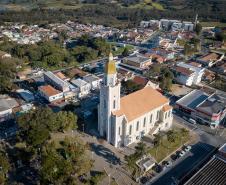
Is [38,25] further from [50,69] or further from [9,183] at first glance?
[9,183]

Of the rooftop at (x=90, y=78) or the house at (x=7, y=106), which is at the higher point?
the rooftop at (x=90, y=78)

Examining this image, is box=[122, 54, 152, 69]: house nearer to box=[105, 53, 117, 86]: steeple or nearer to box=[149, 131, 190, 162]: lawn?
box=[149, 131, 190, 162]: lawn

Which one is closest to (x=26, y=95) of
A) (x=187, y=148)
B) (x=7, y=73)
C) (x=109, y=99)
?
(x=7, y=73)

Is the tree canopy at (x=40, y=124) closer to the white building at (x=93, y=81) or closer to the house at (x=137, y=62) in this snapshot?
the white building at (x=93, y=81)

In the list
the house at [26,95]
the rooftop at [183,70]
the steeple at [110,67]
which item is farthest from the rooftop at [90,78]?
the steeple at [110,67]

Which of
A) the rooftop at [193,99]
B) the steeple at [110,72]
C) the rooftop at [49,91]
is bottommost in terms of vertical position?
the rooftop at [193,99]

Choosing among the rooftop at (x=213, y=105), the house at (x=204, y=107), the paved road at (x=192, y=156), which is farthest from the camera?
the rooftop at (x=213, y=105)

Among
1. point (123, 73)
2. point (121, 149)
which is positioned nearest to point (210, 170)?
point (121, 149)
